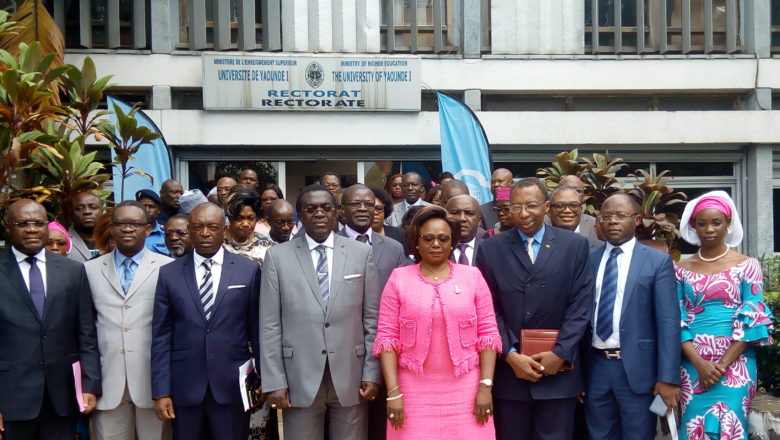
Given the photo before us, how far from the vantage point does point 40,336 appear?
510cm

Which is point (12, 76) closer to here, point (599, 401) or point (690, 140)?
point (599, 401)

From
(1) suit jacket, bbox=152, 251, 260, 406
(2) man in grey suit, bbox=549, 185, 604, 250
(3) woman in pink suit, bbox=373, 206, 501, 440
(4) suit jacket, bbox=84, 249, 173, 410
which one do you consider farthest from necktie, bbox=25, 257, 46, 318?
(2) man in grey suit, bbox=549, 185, 604, 250

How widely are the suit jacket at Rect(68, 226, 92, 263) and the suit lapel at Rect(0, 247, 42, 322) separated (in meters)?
1.25

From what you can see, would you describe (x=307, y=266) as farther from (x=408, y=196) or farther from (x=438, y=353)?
(x=408, y=196)

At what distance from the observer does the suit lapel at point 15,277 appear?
5.10 meters

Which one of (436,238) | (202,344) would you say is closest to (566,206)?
(436,238)

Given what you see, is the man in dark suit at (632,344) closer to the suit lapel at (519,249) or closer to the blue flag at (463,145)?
the suit lapel at (519,249)

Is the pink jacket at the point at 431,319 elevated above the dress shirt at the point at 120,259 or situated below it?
below

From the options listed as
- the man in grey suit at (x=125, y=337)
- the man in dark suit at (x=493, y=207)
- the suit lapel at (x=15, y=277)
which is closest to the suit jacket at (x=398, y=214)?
the man in dark suit at (x=493, y=207)

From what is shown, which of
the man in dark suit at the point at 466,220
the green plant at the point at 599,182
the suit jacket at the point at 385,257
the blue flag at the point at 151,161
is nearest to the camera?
the suit jacket at the point at 385,257

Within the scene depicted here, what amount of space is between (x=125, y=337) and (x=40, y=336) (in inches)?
20.1

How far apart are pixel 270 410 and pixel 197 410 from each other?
740mm

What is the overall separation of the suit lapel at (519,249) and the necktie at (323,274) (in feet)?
3.95

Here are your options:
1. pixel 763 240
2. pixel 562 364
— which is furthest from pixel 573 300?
pixel 763 240
